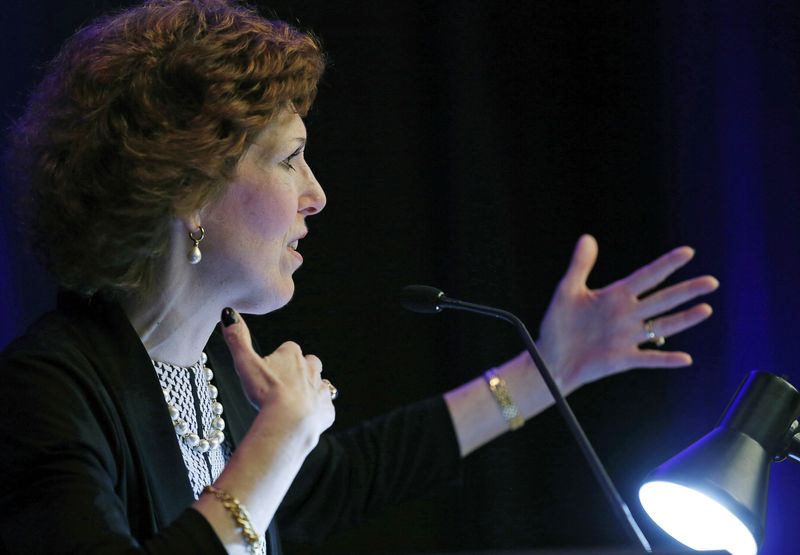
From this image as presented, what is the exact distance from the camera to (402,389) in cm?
211

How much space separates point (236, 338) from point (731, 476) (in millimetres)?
671

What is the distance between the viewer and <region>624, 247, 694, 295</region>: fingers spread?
1.49 meters

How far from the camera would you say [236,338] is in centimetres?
140

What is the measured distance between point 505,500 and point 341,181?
74 cm

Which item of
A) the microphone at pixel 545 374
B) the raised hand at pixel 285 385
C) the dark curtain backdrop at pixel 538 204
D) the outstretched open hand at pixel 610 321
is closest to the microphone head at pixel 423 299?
the microphone at pixel 545 374

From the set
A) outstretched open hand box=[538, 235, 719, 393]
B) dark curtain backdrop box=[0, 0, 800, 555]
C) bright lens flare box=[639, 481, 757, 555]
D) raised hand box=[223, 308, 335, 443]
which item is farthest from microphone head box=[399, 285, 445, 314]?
dark curtain backdrop box=[0, 0, 800, 555]

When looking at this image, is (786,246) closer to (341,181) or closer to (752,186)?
(752,186)

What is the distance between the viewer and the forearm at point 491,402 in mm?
1650

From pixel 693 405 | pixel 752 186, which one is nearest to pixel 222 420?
pixel 693 405

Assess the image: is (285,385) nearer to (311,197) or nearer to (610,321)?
(311,197)

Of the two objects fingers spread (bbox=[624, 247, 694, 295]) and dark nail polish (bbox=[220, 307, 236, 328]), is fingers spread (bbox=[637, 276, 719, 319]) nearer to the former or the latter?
fingers spread (bbox=[624, 247, 694, 295])

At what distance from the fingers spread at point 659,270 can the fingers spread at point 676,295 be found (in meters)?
0.02

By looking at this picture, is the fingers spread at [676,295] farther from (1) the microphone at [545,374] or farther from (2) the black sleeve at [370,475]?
(2) the black sleeve at [370,475]

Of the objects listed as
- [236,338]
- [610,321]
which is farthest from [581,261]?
[236,338]
